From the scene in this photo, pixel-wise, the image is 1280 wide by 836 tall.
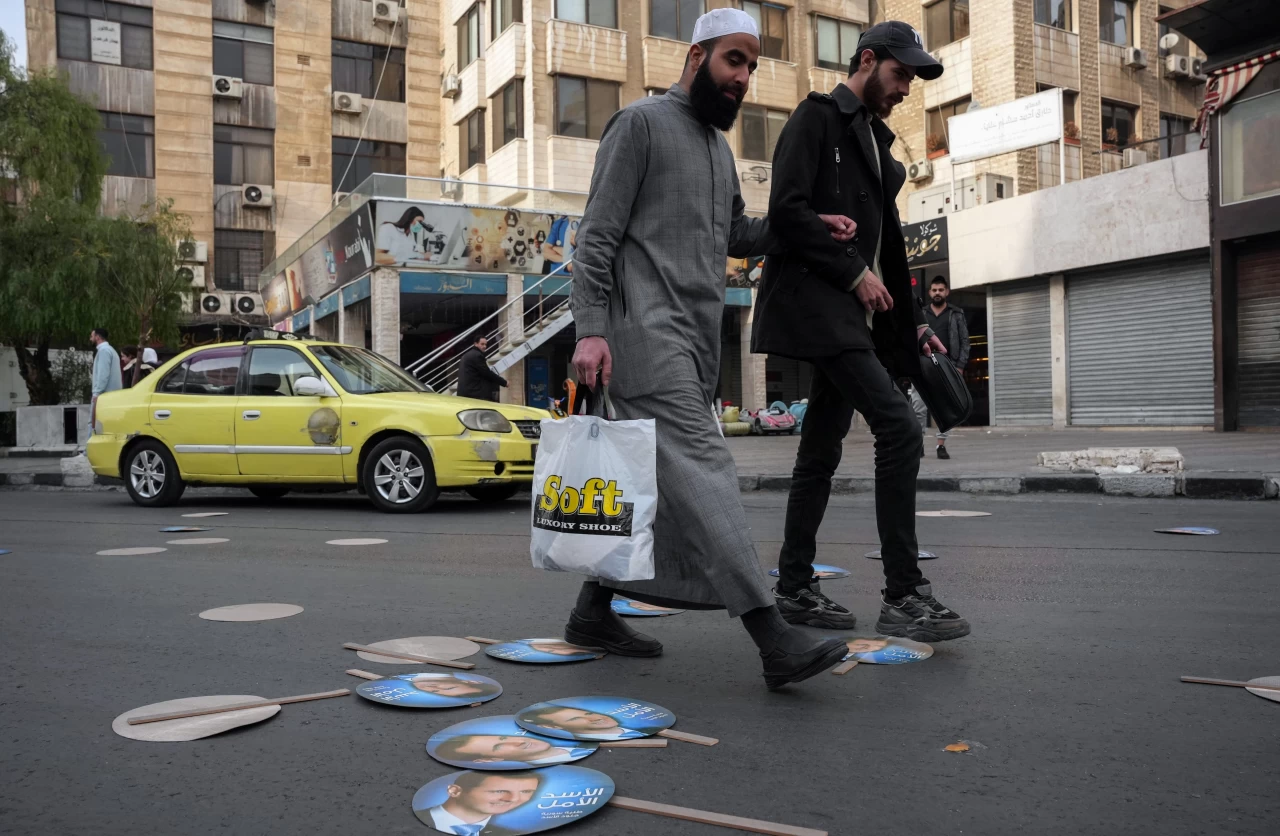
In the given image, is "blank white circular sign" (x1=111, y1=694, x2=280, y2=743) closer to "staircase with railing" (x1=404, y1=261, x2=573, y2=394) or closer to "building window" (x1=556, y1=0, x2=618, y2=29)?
"staircase with railing" (x1=404, y1=261, x2=573, y2=394)

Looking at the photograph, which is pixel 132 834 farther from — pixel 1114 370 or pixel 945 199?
pixel 945 199

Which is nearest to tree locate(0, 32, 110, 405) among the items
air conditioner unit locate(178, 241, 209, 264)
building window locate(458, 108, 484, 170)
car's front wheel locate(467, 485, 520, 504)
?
air conditioner unit locate(178, 241, 209, 264)

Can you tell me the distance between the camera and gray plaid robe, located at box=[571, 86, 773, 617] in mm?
2986

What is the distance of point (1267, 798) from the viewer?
6.92 feet

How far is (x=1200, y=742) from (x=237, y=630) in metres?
3.10

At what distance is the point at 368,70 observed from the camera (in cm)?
Answer: 3500

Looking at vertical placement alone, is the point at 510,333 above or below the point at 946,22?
below

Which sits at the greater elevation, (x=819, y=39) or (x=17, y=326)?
(x=819, y=39)

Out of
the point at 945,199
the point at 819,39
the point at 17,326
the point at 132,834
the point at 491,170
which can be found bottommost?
the point at 132,834

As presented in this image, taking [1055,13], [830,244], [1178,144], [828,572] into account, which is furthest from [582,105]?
[830,244]

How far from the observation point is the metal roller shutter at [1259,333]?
1691 cm

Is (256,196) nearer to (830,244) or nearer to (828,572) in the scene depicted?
(828,572)

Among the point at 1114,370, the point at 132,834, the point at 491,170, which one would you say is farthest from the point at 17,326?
the point at 132,834

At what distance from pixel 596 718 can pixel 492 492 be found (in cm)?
729
